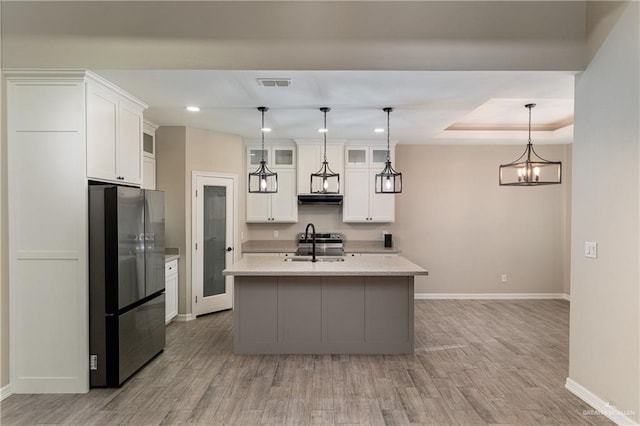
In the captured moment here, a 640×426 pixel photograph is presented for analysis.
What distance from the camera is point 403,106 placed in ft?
12.9

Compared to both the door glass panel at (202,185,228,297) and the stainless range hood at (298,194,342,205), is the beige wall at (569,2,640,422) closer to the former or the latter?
the stainless range hood at (298,194,342,205)

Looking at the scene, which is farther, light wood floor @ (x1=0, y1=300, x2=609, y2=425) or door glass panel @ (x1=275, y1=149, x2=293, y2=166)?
door glass panel @ (x1=275, y1=149, x2=293, y2=166)

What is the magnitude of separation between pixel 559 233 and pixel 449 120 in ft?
11.0

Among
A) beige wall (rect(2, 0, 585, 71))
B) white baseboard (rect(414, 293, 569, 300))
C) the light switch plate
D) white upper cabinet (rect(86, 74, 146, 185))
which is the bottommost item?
white baseboard (rect(414, 293, 569, 300))

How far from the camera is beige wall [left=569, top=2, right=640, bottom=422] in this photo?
2.45 m

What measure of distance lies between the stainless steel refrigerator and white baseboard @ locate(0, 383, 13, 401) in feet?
2.04

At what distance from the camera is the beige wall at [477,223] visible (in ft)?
20.2

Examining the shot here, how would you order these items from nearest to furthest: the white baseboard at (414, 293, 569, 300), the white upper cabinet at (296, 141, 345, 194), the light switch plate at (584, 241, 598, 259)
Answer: the light switch plate at (584, 241, 598, 259) → the white upper cabinet at (296, 141, 345, 194) → the white baseboard at (414, 293, 569, 300)

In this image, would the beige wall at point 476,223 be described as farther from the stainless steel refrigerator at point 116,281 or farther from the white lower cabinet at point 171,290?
the stainless steel refrigerator at point 116,281

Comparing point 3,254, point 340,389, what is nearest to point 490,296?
point 340,389

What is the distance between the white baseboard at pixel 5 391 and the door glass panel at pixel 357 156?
4.81m

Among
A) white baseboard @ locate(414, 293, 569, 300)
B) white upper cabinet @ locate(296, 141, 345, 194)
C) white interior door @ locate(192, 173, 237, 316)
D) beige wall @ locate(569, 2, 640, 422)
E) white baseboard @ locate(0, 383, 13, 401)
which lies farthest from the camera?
white baseboard @ locate(414, 293, 569, 300)

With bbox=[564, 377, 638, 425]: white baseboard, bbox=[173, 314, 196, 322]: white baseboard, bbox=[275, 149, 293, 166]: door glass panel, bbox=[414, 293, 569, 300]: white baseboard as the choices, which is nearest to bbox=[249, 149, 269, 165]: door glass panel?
bbox=[275, 149, 293, 166]: door glass panel

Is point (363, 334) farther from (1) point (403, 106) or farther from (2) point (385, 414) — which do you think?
(1) point (403, 106)
